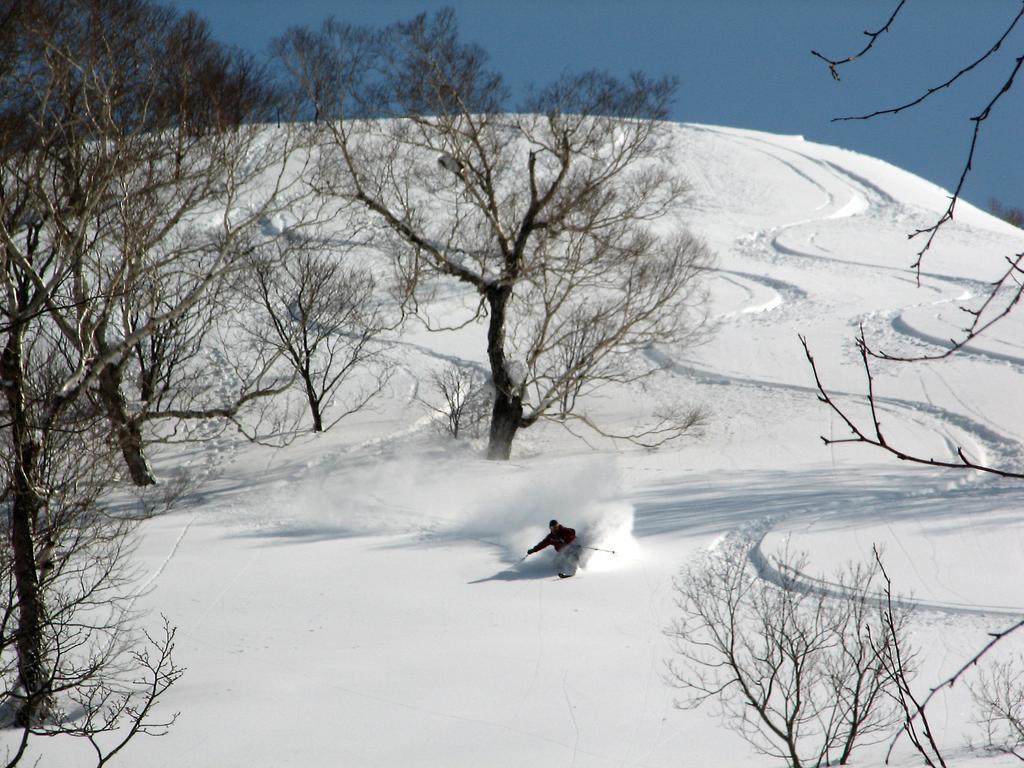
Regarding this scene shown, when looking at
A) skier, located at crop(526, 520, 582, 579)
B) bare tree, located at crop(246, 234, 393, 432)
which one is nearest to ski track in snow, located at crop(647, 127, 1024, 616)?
skier, located at crop(526, 520, 582, 579)

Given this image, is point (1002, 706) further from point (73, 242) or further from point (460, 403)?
point (460, 403)

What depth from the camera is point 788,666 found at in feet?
44.1

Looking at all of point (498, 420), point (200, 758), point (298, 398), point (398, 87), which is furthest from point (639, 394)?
point (200, 758)

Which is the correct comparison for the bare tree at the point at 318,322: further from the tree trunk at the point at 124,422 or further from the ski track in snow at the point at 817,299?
the ski track in snow at the point at 817,299

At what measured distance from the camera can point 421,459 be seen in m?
24.5

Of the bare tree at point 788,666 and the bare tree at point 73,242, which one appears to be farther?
the bare tree at point 73,242

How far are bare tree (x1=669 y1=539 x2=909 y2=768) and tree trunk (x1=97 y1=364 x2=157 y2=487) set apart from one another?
10.6m

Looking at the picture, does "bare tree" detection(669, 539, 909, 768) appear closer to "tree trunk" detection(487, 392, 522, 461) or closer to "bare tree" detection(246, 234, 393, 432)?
"tree trunk" detection(487, 392, 522, 461)

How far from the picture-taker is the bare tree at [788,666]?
9977mm

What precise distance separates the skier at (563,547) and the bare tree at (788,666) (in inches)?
69.6

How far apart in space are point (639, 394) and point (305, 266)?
1093 centimetres

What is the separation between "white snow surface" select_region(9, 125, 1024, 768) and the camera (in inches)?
456

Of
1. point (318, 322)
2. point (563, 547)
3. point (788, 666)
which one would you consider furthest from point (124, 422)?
point (788, 666)

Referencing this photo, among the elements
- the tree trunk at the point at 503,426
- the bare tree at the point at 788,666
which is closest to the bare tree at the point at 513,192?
the tree trunk at the point at 503,426
